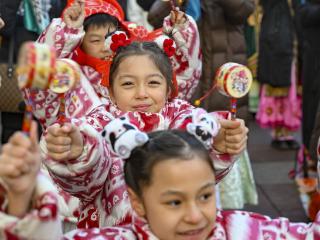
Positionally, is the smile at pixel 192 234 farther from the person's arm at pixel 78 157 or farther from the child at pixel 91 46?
the child at pixel 91 46

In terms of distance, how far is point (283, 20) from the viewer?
607 centimetres

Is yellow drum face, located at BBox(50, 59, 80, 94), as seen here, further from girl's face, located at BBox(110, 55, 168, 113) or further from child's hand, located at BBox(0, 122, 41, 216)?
girl's face, located at BBox(110, 55, 168, 113)

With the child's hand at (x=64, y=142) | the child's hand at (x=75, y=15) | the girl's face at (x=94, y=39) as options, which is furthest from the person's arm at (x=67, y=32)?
the child's hand at (x=64, y=142)

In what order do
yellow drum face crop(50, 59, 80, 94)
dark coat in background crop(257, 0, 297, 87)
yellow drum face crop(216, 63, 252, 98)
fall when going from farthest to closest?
1. dark coat in background crop(257, 0, 297, 87)
2. yellow drum face crop(216, 63, 252, 98)
3. yellow drum face crop(50, 59, 80, 94)

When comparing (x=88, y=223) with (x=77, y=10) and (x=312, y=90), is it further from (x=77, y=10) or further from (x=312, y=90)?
(x=312, y=90)

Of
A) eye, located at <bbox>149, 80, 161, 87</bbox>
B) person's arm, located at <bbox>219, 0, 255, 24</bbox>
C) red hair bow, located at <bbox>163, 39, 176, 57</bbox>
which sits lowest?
eye, located at <bbox>149, 80, 161, 87</bbox>

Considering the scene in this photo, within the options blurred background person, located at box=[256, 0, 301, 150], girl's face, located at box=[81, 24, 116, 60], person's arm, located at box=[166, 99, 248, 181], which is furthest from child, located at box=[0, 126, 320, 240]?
blurred background person, located at box=[256, 0, 301, 150]

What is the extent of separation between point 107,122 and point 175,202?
2.23 ft

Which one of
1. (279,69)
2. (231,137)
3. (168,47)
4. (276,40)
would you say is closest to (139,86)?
(168,47)

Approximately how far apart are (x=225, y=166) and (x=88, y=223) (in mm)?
544

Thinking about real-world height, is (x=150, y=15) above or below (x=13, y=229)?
above

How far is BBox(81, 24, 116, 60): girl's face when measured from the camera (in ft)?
10.9

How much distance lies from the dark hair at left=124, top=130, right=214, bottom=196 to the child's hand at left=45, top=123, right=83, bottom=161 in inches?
7.6

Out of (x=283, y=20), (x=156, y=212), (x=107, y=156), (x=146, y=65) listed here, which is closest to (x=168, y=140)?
(x=156, y=212)
